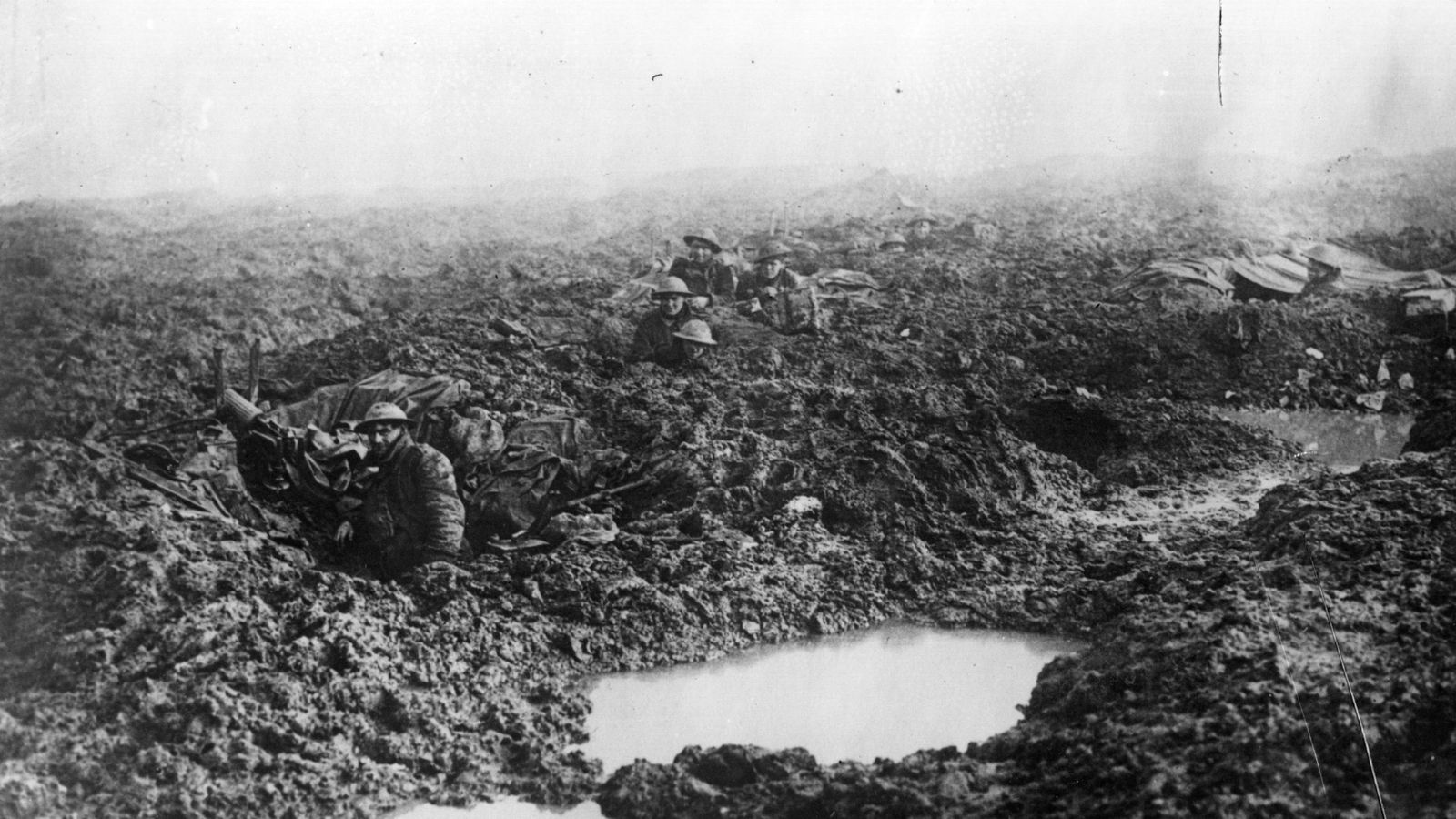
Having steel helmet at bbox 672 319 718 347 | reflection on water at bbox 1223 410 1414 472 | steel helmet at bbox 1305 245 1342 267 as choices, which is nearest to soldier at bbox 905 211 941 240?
steel helmet at bbox 672 319 718 347

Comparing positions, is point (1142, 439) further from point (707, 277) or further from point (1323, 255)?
point (707, 277)

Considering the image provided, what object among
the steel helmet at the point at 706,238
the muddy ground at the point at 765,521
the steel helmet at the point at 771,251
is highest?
the steel helmet at the point at 706,238

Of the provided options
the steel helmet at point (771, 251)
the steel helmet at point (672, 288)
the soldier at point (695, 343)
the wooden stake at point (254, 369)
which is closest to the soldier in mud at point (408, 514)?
the wooden stake at point (254, 369)

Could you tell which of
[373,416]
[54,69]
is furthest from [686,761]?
[54,69]

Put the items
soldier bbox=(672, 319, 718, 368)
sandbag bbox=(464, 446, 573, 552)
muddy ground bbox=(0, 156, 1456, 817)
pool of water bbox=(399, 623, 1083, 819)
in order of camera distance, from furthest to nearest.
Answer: soldier bbox=(672, 319, 718, 368)
sandbag bbox=(464, 446, 573, 552)
pool of water bbox=(399, 623, 1083, 819)
muddy ground bbox=(0, 156, 1456, 817)

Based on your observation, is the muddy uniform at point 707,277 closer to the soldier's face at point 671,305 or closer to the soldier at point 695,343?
the soldier's face at point 671,305

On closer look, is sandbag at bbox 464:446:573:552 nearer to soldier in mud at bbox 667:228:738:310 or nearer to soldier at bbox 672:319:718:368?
soldier at bbox 672:319:718:368

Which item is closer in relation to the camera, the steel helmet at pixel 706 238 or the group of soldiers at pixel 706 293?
the group of soldiers at pixel 706 293
